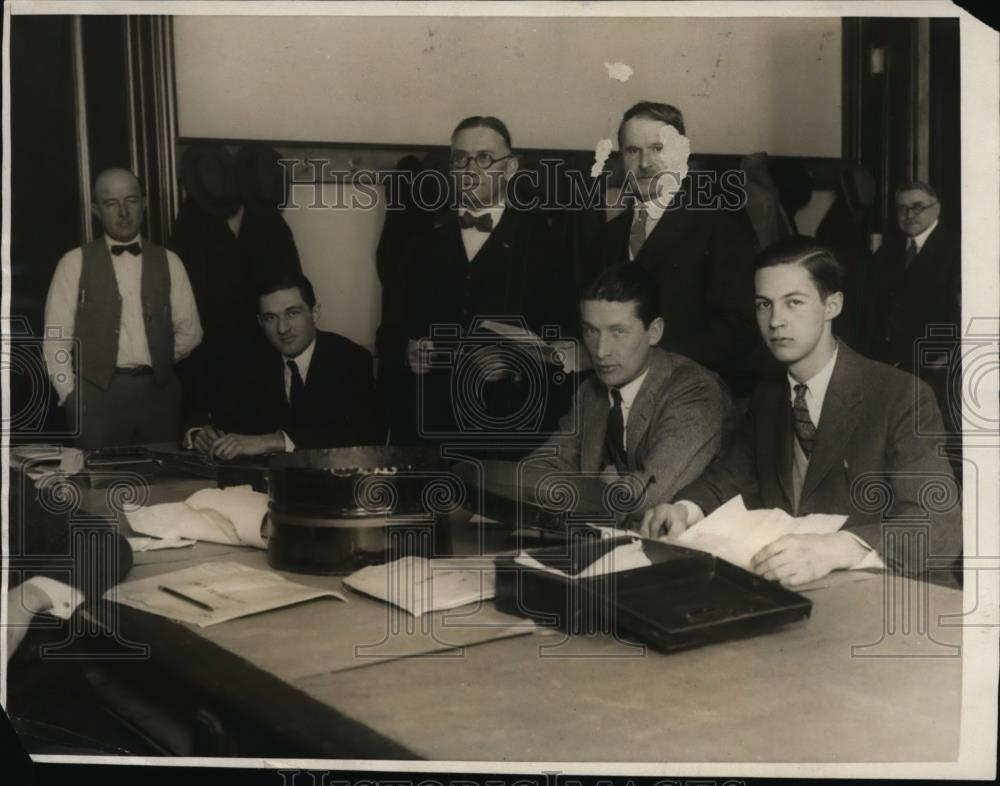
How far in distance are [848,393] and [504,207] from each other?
70cm

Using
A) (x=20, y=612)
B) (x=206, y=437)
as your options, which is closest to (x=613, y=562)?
(x=206, y=437)

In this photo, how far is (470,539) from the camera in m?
1.91

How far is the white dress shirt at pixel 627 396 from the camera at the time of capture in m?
1.91

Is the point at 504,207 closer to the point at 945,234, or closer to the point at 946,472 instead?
the point at 945,234

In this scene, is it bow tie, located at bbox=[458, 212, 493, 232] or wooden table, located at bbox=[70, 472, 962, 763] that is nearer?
wooden table, located at bbox=[70, 472, 962, 763]

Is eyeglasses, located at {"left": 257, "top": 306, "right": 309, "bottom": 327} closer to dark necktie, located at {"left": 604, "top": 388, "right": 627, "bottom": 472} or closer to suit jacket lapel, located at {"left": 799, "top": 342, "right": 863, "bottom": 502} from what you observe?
dark necktie, located at {"left": 604, "top": 388, "right": 627, "bottom": 472}

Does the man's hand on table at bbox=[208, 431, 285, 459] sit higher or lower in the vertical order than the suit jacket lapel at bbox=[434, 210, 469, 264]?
lower

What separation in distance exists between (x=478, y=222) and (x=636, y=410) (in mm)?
447

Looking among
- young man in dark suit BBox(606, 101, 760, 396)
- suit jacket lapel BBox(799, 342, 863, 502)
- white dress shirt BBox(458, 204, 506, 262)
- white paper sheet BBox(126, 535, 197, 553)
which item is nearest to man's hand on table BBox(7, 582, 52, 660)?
white paper sheet BBox(126, 535, 197, 553)

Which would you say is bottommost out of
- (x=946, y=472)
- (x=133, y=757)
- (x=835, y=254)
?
(x=133, y=757)

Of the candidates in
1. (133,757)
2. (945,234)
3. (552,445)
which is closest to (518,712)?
(552,445)

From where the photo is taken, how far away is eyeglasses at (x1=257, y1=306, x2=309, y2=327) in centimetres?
194

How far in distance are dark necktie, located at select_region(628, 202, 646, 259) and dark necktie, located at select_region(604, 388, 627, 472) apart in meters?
0.26

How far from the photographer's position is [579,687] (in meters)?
1.71
